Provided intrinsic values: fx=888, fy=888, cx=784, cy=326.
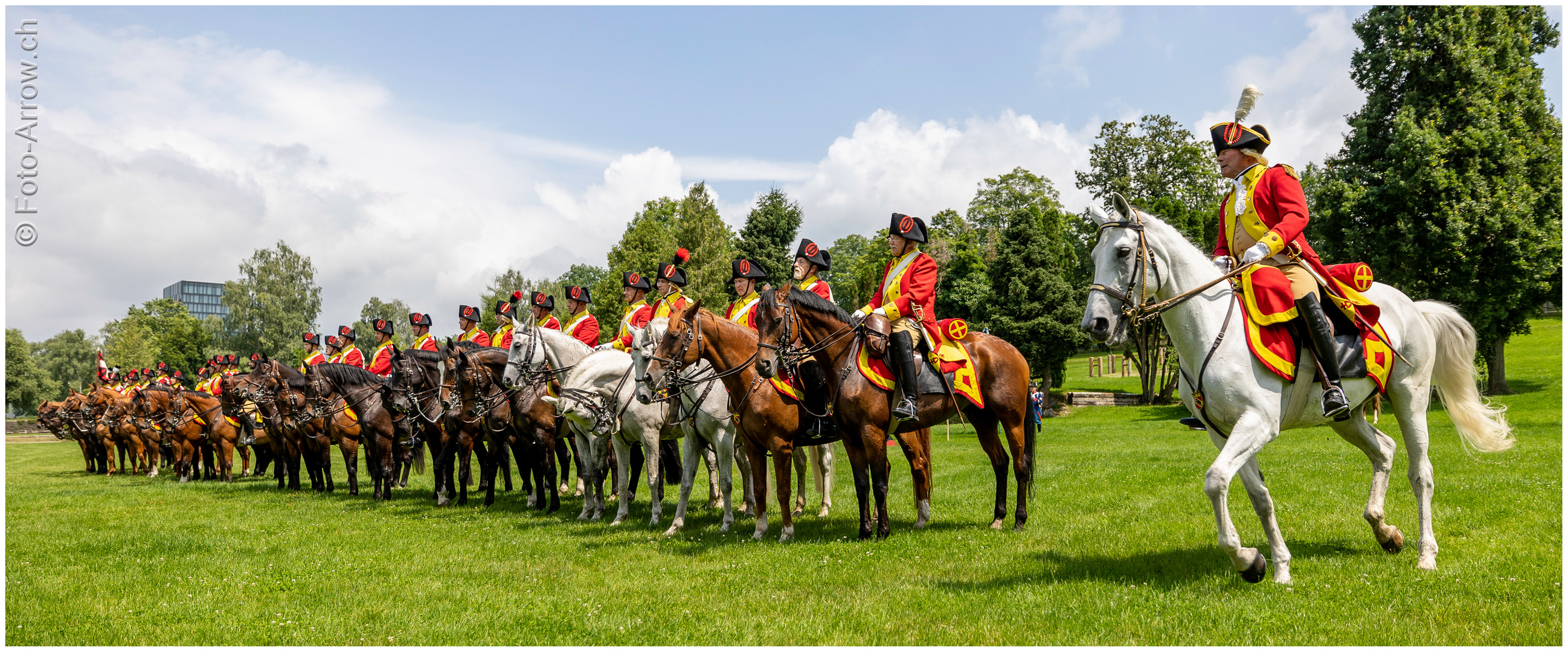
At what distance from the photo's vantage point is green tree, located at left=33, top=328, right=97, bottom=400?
81.7 metres

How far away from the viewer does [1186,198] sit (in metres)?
49.2

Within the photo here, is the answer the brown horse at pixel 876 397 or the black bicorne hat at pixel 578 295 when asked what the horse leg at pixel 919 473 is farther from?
the black bicorne hat at pixel 578 295

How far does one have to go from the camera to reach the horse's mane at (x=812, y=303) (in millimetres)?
9219

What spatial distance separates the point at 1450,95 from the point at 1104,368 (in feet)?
110

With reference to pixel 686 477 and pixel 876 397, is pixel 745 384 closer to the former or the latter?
pixel 876 397

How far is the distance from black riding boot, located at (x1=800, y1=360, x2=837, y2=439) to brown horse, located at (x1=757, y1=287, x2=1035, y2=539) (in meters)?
0.14

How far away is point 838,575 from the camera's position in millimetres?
7723

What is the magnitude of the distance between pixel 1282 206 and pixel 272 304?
237 feet

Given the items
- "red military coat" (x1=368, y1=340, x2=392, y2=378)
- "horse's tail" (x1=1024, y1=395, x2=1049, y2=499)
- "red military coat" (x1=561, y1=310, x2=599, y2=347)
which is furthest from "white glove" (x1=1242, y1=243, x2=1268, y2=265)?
"red military coat" (x1=368, y1=340, x2=392, y2=378)

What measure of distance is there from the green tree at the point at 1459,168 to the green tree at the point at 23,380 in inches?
3154

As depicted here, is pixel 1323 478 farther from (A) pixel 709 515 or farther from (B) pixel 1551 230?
(B) pixel 1551 230

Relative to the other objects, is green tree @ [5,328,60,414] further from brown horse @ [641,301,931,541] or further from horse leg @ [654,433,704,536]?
brown horse @ [641,301,931,541]

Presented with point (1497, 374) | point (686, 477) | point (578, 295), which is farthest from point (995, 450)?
point (1497, 374)

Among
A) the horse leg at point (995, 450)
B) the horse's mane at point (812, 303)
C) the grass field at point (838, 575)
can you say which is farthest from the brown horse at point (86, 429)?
the horse leg at point (995, 450)
